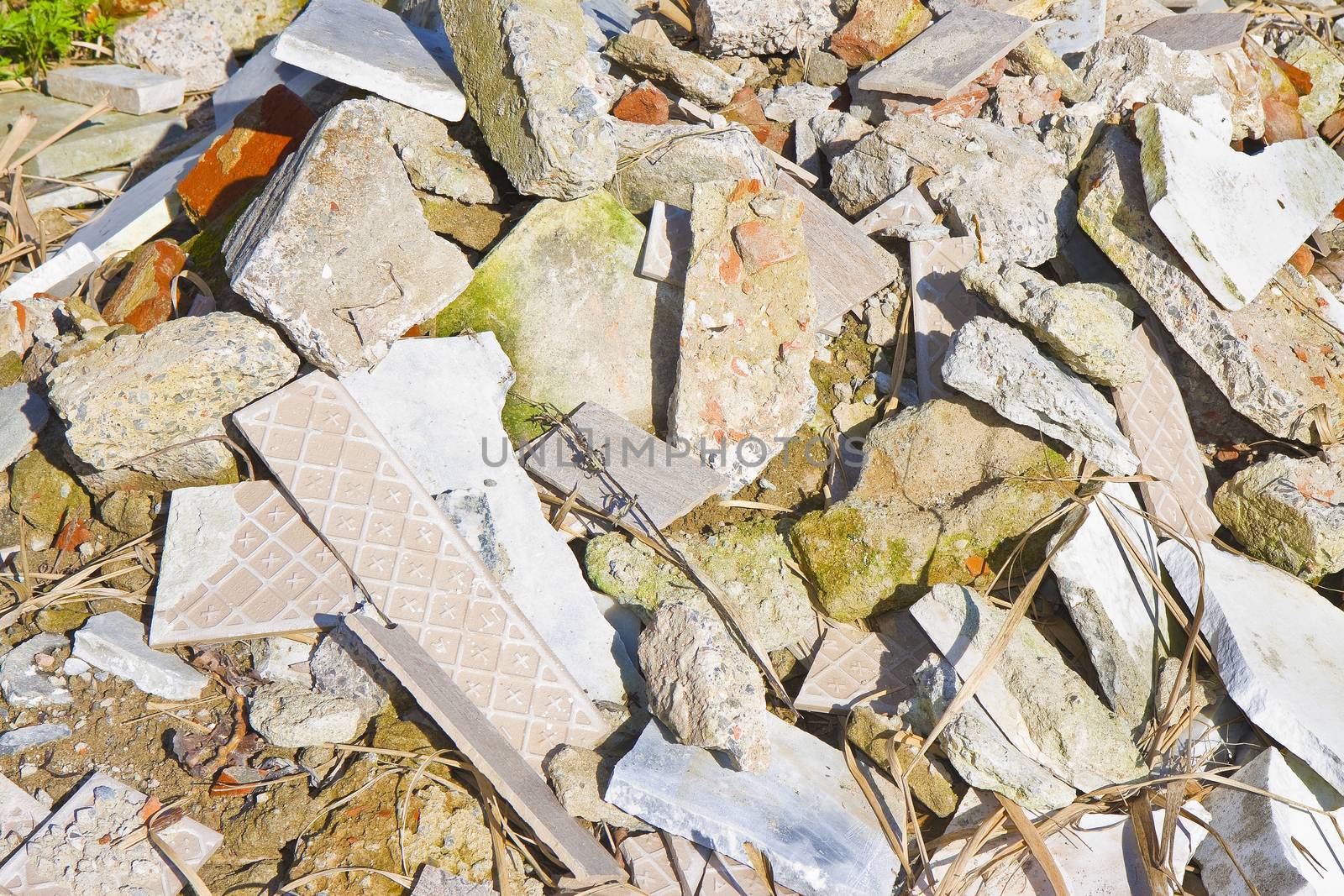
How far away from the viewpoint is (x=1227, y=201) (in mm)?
3346

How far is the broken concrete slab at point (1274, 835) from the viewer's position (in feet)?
7.82

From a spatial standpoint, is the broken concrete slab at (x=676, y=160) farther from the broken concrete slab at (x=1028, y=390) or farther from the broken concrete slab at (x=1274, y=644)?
the broken concrete slab at (x=1274, y=644)

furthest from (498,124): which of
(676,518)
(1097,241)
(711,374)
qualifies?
(1097,241)

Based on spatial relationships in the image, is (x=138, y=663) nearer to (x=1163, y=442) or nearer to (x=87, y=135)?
(x=87, y=135)

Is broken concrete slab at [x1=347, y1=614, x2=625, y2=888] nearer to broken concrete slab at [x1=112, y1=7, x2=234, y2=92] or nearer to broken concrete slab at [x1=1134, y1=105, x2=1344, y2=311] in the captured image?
broken concrete slab at [x1=1134, y1=105, x2=1344, y2=311]

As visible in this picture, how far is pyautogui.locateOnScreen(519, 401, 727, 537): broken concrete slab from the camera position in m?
3.04

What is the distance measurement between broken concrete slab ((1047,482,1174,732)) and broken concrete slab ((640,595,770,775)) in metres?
1.04

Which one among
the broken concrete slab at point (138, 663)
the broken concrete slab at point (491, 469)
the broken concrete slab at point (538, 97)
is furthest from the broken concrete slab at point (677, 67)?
the broken concrete slab at point (138, 663)

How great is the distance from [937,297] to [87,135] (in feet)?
13.7

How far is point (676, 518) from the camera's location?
3.09 m

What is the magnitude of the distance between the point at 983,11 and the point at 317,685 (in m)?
3.96

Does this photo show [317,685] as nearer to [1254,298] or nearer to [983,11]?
[1254,298]

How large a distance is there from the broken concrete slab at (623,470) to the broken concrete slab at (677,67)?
1597 millimetres

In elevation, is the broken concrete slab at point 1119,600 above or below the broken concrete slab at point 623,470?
below
